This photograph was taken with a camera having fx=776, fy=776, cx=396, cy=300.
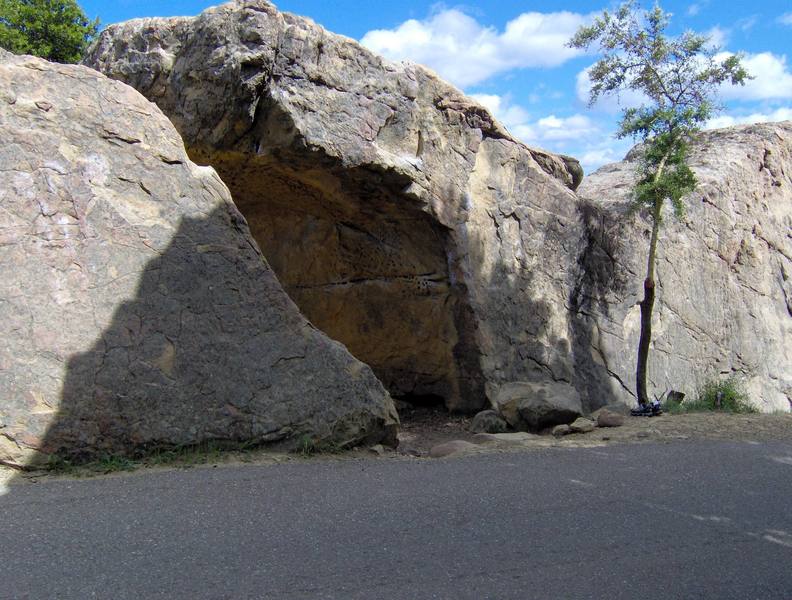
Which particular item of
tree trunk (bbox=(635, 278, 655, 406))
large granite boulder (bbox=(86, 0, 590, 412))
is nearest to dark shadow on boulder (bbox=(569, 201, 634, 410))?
large granite boulder (bbox=(86, 0, 590, 412))

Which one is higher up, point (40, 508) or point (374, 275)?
point (374, 275)

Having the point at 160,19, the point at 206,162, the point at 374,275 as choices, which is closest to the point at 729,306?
the point at 374,275

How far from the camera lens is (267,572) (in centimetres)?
360

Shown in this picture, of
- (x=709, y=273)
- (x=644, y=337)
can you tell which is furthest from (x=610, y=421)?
(x=709, y=273)

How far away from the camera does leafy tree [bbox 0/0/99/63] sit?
21.4m

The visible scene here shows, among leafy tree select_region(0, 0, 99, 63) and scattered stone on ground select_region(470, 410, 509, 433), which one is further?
leafy tree select_region(0, 0, 99, 63)

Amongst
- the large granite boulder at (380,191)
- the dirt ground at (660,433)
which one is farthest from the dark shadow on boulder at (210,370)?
the large granite boulder at (380,191)

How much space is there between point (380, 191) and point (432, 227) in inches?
36.9

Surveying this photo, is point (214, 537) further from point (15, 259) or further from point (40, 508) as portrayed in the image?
point (15, 259)

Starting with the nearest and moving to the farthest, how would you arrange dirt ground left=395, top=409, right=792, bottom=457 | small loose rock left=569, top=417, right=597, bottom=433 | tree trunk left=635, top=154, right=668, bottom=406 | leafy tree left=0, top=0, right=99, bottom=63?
dirt ground left=395, top=409, right=792, bottom=457, small loose rock left=569, top=417, right=597, bottom=433, tree trunk left=635, top=154, right=668, bottom=406, leafy tree left=0, top=0, right=99, bottom=63

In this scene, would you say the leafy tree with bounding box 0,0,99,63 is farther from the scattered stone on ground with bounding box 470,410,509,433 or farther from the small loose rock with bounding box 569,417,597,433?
the small loose rock with bounding box 569,417,597,433

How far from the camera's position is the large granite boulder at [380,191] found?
879 centimetres

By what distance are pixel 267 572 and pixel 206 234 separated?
340 cm

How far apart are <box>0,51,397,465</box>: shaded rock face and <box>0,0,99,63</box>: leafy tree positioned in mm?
17306
